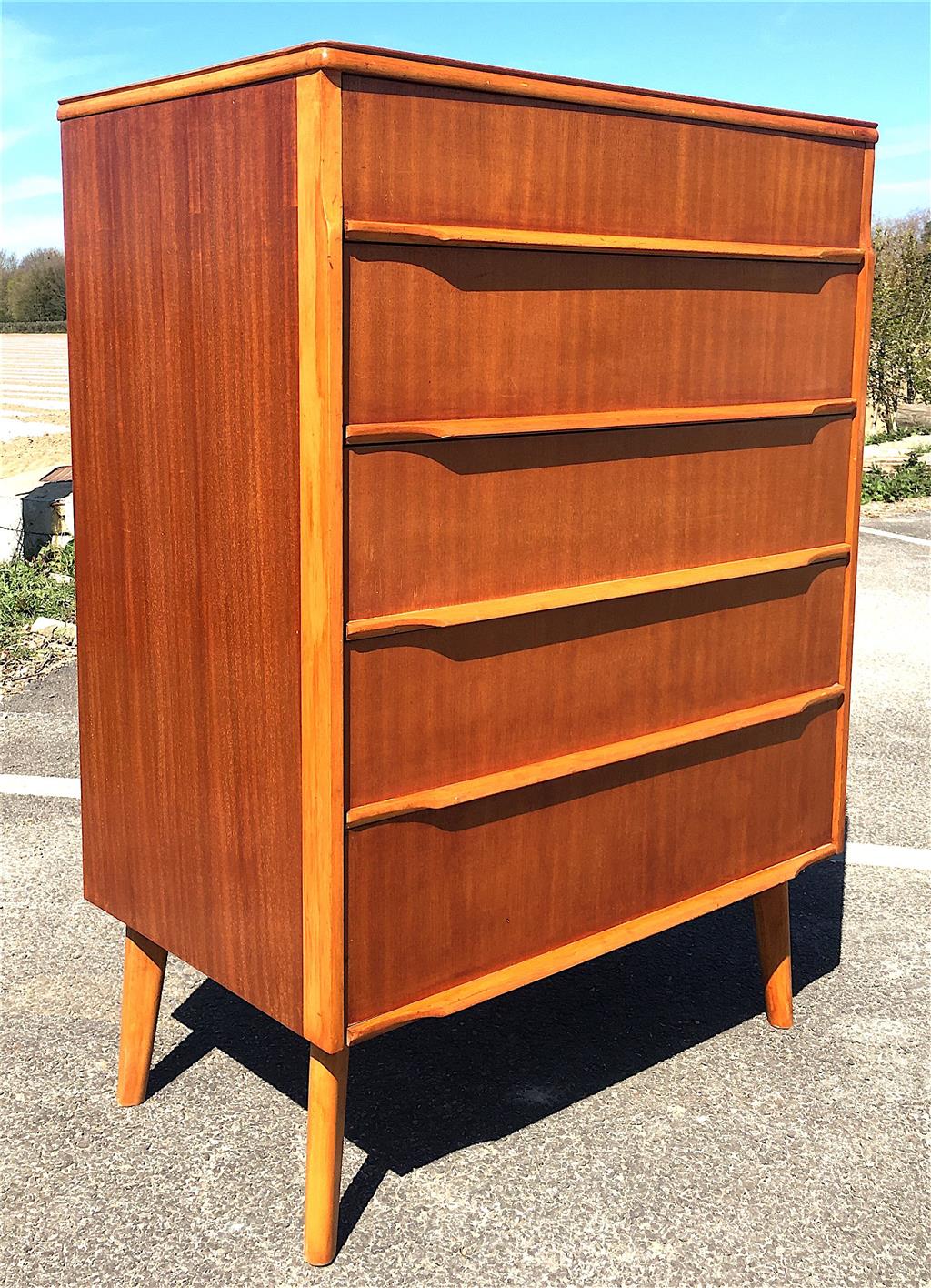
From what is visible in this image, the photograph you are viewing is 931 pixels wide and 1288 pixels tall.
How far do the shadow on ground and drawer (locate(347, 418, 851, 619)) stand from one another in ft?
3.65

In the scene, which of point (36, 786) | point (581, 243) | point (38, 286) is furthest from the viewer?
point (38, 286)

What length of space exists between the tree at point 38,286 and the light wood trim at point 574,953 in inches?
1289

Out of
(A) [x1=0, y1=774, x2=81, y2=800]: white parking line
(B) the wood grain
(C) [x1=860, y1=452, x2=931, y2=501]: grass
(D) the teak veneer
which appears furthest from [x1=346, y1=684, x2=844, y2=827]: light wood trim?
(C) [x1=860, y1=452, x2=931, y2=501]: grass

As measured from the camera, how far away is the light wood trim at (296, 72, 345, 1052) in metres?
1.90

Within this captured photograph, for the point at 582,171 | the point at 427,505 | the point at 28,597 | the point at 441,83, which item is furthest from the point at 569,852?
the point at 28,597

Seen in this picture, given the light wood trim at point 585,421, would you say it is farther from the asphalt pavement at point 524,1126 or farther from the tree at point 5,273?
the tree at point 5,273

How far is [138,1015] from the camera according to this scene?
9.01 ft

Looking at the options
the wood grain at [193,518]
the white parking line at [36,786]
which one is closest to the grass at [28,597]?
the white parking line at [36,786]

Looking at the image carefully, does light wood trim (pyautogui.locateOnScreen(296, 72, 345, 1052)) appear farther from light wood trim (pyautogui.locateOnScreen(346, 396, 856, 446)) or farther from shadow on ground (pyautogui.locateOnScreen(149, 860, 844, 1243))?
shadow on ground (pyautogui.locateOnScreen(149, 860, 844, 1243))

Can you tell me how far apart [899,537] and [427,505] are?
7.46 meters

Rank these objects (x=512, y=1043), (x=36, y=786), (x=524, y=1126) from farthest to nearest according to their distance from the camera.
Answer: (x=36, y=786)
(x=512, y=1043)
(x=524, y=1126)

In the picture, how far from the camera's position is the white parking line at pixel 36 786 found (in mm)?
4484

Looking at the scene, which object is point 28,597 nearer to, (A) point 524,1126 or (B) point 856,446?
(A) point 524,1126

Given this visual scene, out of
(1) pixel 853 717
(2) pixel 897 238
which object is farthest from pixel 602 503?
(2) pixel 897 238
